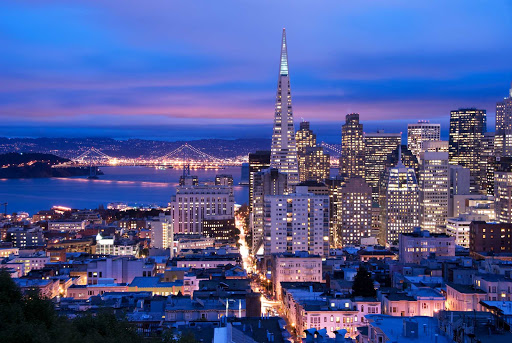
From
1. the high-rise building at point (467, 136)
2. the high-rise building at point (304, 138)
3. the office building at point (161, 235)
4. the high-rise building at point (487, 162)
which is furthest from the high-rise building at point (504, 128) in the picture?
the office building at point (161, 235)

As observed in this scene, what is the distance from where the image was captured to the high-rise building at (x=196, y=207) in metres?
51.5

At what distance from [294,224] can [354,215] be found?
13656 millimetres

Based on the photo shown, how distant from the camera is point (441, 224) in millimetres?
49375

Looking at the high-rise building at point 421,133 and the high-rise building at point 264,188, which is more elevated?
the high-rise building at point 421,133

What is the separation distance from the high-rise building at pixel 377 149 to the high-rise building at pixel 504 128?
37.0 ft

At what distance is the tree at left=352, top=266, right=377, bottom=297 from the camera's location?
2267 cm

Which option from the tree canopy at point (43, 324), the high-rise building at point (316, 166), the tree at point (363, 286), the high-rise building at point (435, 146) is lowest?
the tree at point (363, 286)

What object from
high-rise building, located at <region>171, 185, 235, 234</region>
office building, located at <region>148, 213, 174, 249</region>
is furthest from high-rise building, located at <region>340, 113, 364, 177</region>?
office building, located at <region>148, 213, 174, 249</region>

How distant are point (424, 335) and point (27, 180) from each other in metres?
122

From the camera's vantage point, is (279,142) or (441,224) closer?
(441,224)

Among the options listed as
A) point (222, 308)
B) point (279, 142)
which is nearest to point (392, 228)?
point (279, 142)

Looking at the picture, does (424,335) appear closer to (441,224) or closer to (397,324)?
(397,324)

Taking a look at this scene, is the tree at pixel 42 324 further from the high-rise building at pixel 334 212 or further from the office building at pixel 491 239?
the high-rise building at pixel 334 212

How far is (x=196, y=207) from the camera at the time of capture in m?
52.1
